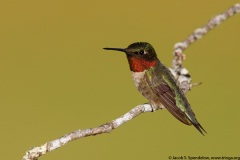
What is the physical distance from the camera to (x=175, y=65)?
14.5 ft

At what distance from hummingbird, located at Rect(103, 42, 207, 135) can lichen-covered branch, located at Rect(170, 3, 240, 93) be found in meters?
0.50

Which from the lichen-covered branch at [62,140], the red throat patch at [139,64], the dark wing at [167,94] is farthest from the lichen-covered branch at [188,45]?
the lichen-covered branch at [62,140]

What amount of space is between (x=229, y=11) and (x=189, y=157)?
1592 mm

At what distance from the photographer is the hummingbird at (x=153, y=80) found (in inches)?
145

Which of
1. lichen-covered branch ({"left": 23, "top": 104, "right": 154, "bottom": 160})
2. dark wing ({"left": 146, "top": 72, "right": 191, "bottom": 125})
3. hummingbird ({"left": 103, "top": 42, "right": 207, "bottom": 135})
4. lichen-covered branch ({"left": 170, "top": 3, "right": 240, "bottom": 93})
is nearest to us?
lichen-covered branch ({"left": 23, "top": 104, "right": 154, "bottom": 160})

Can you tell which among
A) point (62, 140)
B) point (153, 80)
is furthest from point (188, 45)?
point (62, 140)

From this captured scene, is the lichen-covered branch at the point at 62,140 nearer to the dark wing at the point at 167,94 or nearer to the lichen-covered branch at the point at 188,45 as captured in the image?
the dark wing at the point at 167,94

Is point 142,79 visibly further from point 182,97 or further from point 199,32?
point 199,32

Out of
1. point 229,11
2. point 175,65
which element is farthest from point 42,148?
point 229,11

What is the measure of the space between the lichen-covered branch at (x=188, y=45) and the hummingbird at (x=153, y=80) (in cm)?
50

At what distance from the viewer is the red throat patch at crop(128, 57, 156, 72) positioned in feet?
12.3

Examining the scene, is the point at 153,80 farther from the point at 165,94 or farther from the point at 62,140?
the point at 62,140

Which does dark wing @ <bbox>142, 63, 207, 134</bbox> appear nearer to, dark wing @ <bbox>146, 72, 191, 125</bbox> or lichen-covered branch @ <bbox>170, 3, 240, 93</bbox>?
dark wing @ <bbox>146, 72, 191, 125</bbox>

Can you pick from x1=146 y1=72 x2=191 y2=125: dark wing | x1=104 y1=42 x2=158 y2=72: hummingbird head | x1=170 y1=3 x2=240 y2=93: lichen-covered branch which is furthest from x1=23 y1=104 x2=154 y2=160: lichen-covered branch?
x1=170 y1=3 x2=240 y2=93: lichen-covered branch
